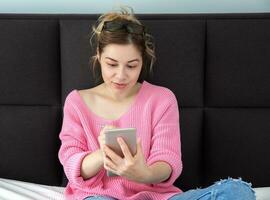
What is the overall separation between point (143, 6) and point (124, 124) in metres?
0.49

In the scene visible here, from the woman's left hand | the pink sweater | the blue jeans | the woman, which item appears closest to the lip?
the woman

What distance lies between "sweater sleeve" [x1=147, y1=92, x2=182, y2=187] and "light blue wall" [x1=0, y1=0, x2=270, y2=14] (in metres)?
0.40

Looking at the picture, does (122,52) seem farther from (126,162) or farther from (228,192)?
(228,192)

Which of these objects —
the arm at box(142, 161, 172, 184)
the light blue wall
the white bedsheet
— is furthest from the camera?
the light blue wall

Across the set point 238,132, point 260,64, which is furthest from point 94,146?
point 260,64

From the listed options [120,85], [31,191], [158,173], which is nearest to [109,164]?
[158,173]

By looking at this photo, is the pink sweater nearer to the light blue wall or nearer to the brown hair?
the brown hair

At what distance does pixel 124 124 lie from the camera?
1432 millimetres

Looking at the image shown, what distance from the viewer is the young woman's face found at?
4.33 ft

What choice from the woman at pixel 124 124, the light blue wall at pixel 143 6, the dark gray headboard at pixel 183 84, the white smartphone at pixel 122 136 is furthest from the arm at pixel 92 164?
the light blue wall at pixel 143 6

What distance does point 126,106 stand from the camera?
146 cm

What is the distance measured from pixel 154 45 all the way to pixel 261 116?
0.43 metres

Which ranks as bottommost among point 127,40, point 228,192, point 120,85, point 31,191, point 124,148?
point 31,191

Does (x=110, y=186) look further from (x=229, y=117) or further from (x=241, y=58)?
(x=241, y=58)
